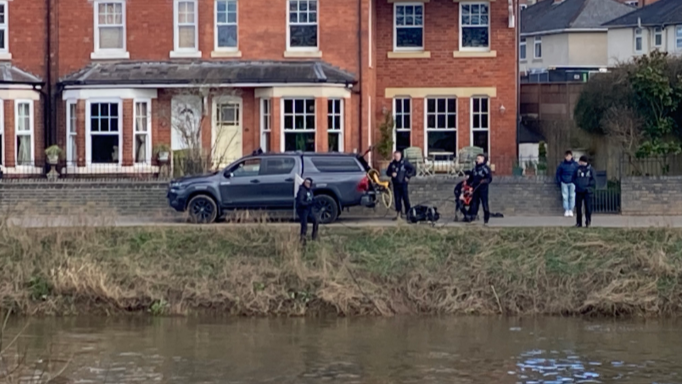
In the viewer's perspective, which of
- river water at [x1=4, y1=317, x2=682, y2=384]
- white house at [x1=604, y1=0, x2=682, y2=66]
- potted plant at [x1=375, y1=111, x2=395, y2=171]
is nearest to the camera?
river water at [x1=4, y1=317, x2=682, y2=384]

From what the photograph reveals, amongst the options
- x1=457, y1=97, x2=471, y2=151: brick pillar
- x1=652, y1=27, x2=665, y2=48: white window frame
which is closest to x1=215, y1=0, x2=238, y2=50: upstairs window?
x1=457, y1=97, x2=471, y2=151: brick pillar

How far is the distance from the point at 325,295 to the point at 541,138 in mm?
18441

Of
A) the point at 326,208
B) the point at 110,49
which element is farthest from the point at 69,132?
the point at 326,208

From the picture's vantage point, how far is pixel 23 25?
37.7m

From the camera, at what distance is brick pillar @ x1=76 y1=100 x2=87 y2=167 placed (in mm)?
36375

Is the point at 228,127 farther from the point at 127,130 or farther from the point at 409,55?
the point at 409,55

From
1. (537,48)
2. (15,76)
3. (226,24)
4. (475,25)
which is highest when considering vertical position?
(537,48)

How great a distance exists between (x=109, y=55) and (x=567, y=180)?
47.2 feet

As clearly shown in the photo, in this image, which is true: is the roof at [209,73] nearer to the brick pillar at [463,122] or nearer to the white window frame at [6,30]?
the white window frame at [6,30]

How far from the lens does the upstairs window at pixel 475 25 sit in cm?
3903

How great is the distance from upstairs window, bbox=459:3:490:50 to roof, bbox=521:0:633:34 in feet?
97.4

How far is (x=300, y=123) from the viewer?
1427 inches

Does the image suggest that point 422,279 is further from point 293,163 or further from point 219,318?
point 293,163

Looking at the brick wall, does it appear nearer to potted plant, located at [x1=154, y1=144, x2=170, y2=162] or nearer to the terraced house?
the terraced house
